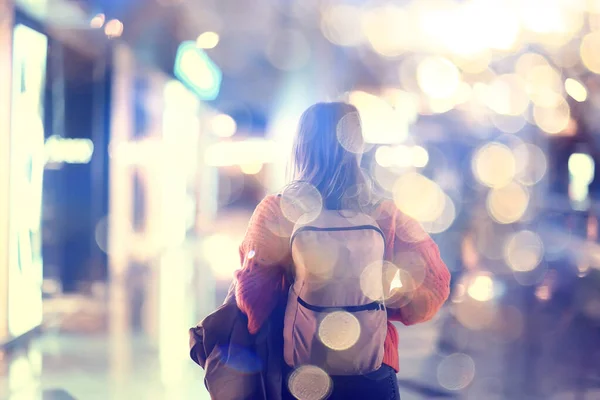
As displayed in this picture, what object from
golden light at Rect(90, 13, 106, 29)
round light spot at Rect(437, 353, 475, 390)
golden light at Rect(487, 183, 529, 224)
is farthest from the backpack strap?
golden light at Rect(90, 13, 106, 29)

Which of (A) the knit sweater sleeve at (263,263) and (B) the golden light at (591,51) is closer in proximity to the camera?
(A) the knit sweater sleeve at (263,263)

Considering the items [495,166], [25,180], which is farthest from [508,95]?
[25,180]

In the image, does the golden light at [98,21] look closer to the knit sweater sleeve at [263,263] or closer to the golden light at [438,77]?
the knit sweater sleeve at [263,263]

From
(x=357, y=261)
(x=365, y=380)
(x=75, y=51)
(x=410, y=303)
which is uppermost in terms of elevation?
(x=75, y=51)

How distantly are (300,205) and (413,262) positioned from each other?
0.37 m

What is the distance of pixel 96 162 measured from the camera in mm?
12594

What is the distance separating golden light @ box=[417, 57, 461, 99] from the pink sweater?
15923mm

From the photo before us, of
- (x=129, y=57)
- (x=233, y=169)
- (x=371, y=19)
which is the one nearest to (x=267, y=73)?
(x=371, y=19)

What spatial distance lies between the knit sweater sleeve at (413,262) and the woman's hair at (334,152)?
0.10 metres

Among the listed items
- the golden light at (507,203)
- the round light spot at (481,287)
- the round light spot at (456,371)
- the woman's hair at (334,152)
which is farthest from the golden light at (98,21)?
the woman's hair at (334,152)

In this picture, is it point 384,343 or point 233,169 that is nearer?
point 384,343

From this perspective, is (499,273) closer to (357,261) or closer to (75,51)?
(357,261)

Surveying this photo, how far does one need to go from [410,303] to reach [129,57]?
13037mm

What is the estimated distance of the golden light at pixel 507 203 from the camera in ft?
26.8
